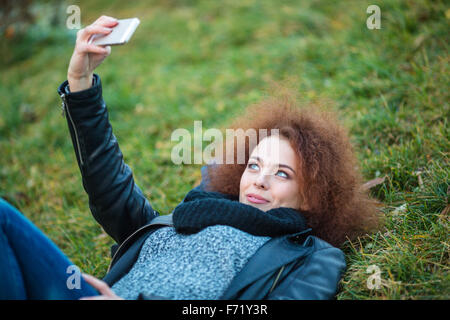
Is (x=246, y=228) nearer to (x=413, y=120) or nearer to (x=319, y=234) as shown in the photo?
(x=319, y=234)

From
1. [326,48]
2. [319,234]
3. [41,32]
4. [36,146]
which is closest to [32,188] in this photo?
[36,146]

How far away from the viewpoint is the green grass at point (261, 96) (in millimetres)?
2234

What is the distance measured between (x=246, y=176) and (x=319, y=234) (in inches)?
20.2

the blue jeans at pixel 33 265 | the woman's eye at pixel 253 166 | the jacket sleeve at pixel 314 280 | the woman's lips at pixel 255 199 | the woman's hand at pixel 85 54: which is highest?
the woman's hand at pixel 85 54

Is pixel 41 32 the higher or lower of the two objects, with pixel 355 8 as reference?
higher

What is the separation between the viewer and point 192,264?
6.00ft

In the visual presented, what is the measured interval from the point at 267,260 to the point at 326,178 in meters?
0.73

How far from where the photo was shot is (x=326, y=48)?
461 centimetres

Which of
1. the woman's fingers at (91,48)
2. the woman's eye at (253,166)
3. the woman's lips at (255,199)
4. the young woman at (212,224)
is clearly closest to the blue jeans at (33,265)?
the young woman at (212,224)

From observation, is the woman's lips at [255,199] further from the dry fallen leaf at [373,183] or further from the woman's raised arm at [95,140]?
the dry fallen leaf at [373,183]

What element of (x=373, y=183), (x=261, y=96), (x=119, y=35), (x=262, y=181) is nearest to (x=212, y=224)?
(x=262, y=181)

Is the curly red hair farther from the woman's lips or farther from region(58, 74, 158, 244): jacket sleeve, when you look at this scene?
region(58, 74, 158, 244): jacket sleeve

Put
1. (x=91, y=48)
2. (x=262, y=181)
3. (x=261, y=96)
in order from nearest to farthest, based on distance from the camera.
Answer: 1. (x=91, y=48)
2. (x=262, y=181)
3. (x=261, y=96)

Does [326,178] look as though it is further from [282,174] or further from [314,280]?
[314,280]
